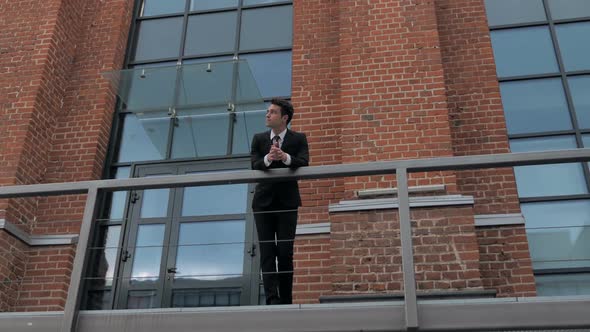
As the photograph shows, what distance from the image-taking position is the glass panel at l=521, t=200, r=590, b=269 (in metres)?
6.31

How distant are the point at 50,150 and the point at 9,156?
568 mm

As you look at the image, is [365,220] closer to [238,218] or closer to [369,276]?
[369,276]

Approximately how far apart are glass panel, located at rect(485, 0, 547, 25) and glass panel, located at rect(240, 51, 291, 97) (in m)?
2.58

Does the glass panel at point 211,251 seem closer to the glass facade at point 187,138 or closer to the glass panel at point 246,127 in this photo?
the glass facade at point 187,138

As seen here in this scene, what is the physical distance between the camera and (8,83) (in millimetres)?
8102

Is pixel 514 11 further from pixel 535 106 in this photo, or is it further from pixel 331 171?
pixel 331 171

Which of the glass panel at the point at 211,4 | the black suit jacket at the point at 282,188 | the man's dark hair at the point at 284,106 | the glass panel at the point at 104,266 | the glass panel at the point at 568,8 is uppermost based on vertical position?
the glass panel at the point at 211,4

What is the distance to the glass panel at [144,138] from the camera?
8.05 metres

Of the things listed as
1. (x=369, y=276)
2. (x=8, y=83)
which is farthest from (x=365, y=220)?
(x=8, y=83)

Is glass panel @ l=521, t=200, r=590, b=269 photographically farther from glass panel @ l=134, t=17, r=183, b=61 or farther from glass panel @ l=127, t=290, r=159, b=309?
glass panel @ l=134, t=17, r=183, b=61

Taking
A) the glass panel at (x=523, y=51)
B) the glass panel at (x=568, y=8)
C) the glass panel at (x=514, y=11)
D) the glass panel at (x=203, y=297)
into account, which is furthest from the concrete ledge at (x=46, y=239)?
the glass panel at (x=568, y=8)

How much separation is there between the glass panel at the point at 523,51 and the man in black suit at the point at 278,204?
342 centimetres

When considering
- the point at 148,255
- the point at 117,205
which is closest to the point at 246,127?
the point at 117,205

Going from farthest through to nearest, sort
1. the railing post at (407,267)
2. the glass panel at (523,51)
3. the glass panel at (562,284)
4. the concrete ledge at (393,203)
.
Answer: the glass panel at (523,51) < the glass panel at (562,284) < the concrete ledge at (393,203) < the railing post at (407,267)
